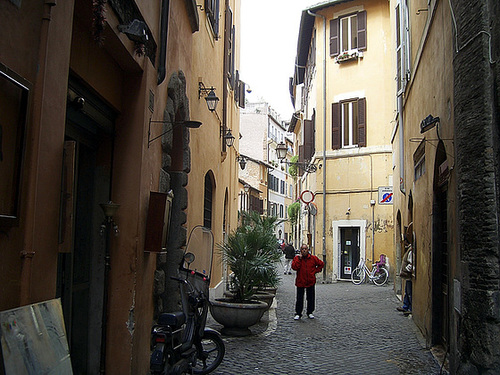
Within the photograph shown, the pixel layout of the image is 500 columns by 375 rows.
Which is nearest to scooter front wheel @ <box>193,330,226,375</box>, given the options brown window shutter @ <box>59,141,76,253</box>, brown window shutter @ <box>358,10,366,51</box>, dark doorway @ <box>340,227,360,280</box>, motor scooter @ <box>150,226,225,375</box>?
motor scooter @ <box>150,226,225,375</box>

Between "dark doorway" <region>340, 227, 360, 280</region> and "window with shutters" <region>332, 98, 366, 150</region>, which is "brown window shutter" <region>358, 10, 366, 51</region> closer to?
"window with shutters" <region>332, 98, 366, 150</region>

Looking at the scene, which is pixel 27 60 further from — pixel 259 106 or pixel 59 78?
pixel 259 106

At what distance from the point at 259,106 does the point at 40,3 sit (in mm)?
55770

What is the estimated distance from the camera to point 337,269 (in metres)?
20.1

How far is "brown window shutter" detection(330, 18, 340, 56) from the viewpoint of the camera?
21.0 meters

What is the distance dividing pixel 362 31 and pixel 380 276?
30.3ft

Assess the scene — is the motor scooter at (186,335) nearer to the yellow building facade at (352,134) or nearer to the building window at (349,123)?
the yellow building facade at (352,134)

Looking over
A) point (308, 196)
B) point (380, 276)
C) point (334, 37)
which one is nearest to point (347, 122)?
point (334, 37)

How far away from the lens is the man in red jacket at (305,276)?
10523 millimetres

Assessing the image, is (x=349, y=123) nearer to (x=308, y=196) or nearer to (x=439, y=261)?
(x=308, y=196)

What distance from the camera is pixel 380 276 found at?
1884cm

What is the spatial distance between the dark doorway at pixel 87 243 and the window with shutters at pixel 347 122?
15921 mm

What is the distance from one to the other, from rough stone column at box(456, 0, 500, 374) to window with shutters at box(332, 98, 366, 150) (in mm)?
15373

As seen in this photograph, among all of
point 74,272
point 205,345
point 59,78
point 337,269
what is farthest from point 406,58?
point 337,269
